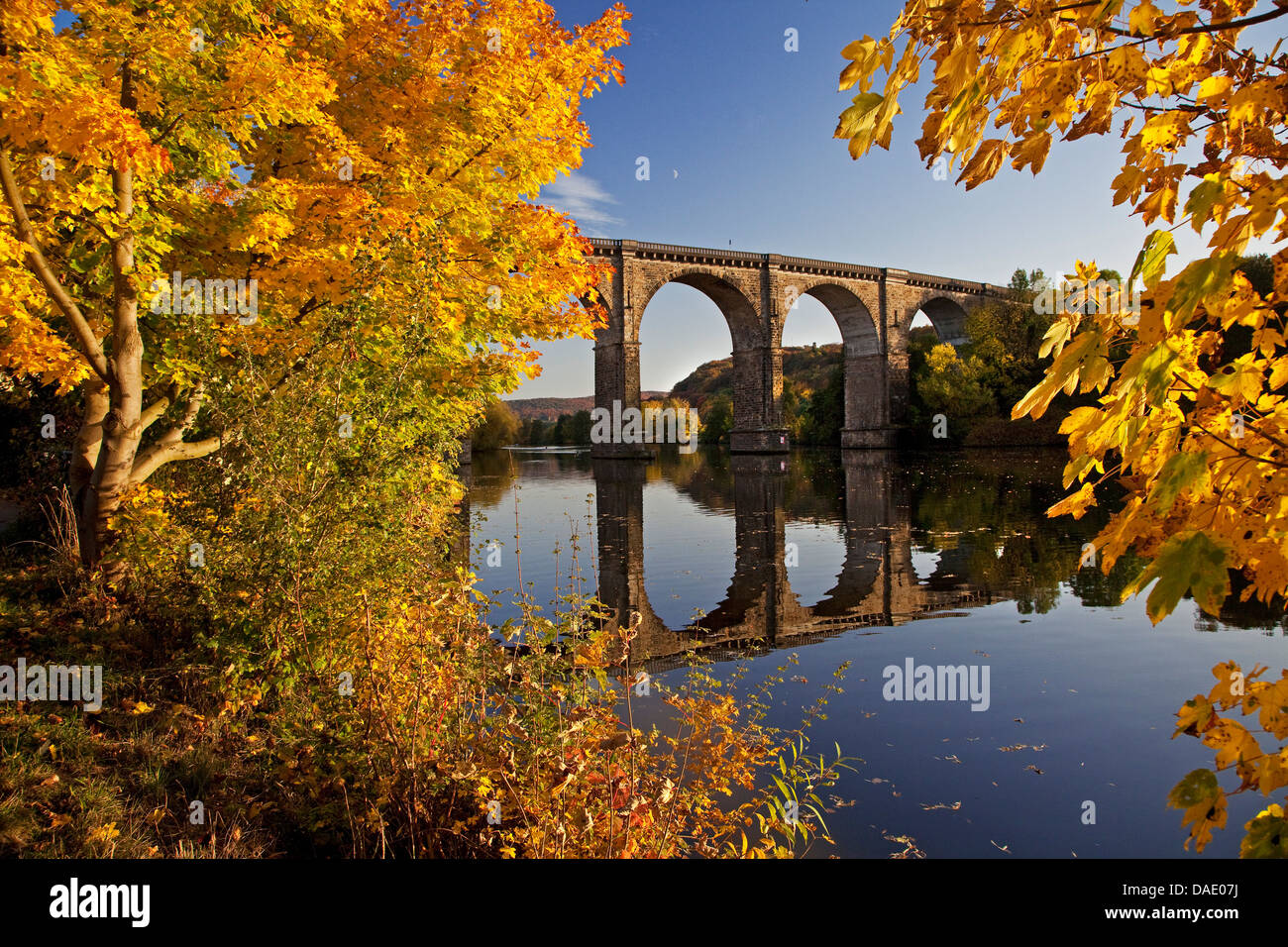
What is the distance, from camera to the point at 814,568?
1120cm

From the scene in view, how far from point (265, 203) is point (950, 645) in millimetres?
8143

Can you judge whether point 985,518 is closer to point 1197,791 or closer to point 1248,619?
point 1248,619

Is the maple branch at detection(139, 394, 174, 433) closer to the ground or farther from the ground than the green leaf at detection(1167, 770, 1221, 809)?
farther from the ground

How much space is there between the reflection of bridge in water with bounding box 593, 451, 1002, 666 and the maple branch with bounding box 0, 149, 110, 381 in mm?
5375

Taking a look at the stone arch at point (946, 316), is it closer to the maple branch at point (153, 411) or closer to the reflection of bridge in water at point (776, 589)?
the reflection of bridge in water at point (776, 589)

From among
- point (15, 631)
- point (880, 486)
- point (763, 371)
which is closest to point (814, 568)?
point (15, 631)

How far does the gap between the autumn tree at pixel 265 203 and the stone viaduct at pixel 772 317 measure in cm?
3008

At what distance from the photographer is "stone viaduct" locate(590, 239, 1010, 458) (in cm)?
4219

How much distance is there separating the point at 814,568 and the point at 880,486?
1440 centimetres

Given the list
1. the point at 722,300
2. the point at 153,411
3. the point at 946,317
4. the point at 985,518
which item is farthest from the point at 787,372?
the point at 153,411

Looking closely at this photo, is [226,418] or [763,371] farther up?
[763,371]

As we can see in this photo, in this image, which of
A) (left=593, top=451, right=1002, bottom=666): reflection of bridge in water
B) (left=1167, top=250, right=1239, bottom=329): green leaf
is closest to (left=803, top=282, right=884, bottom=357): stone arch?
(left=593, top=451, right=1002, bottom=666): reflection of bridge in water

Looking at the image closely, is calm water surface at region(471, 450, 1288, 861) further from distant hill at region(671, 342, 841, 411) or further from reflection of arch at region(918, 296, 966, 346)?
distant hill at region(671, 342, 841, 411)
